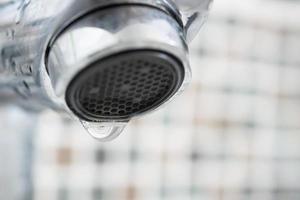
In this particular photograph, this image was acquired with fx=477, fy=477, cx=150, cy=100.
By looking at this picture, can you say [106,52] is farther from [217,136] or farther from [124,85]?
[217,136]

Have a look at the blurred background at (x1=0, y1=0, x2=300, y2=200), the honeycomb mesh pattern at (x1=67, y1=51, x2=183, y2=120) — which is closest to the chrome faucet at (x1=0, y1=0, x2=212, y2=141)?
the honeycomb mesh pattern at (x1=67, y1=51, x2=183, y2=120)

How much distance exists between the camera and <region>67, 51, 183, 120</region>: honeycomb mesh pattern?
0.18 m

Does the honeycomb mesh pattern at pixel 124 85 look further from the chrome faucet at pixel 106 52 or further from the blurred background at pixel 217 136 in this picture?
the blurred background at pixel 217 136

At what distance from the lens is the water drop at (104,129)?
218 mm

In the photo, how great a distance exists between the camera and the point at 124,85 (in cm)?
20

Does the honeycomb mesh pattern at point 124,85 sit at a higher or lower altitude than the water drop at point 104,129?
higher

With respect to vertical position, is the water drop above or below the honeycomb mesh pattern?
below

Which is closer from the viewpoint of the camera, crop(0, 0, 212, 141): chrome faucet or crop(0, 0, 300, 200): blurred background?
crop(0, 0, 212, 141): chrome faucet

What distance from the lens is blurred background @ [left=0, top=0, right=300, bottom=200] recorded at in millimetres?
834

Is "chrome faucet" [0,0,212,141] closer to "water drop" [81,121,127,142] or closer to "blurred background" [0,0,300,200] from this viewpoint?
"water drop" [81,121,127,142]

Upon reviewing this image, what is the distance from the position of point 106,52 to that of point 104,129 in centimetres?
7

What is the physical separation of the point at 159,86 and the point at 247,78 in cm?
84

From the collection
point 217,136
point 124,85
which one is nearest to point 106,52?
point 124,85

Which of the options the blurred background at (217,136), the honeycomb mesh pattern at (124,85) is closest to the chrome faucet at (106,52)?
the honeycomb mesh pattern at (124,85)
